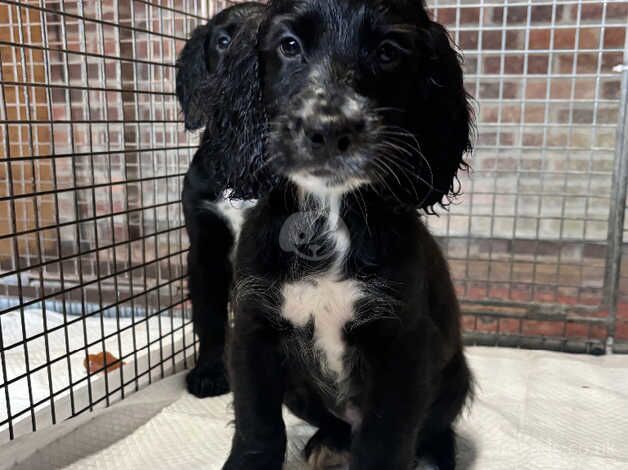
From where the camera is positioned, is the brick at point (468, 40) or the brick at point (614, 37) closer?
the brick at point (614, 37)

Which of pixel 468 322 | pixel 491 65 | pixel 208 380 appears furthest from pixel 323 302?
pixel 491 65

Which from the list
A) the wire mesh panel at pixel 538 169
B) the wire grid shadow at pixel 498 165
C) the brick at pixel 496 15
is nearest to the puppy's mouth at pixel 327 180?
the wire grid shadow at pixel 498 165

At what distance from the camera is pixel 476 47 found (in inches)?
79.4

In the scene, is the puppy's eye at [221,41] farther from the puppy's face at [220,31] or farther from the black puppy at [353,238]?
the black puppy at [353,238]

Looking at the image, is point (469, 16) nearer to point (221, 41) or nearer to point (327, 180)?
point (221, 41)

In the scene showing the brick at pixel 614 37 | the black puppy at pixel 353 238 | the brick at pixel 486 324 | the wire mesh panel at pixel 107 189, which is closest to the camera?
the black puppy at pixel 353 238

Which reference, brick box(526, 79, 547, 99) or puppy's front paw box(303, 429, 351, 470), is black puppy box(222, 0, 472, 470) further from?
brick box(526, 79, 547, 99)

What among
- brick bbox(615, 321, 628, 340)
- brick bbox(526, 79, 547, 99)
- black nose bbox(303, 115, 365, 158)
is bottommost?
brick bbox(615, 321, 628, 340)

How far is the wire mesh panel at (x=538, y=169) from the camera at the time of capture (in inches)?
76.0

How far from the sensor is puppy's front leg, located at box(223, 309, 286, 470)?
41.9 inches

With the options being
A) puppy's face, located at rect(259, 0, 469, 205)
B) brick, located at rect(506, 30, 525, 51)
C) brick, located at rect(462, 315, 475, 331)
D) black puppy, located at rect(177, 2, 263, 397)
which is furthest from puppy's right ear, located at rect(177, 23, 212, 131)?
brick, located at rect(462, 315, 475, 331)

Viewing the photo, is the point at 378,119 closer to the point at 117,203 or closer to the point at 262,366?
the point at 262,366

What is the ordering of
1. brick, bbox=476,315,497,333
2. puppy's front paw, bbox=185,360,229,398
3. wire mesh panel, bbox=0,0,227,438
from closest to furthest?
1. puppy's front paw, bbox=185,360,229,398
2. wire mesh panel, bbox=0,0,227,438
3. brick, bbox=476,315,497,333

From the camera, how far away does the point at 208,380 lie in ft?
5.44
